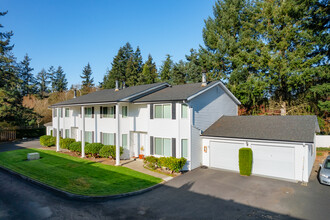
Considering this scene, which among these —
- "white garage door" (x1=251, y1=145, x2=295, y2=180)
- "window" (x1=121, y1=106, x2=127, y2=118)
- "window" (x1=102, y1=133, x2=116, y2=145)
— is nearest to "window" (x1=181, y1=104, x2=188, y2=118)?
"white garage door" (x1=251, y1=145, x2=295, y2=180)

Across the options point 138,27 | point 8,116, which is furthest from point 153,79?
point 8,116

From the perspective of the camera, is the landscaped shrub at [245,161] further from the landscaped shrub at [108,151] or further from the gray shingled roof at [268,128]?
the landscaped shrub at [108,151]

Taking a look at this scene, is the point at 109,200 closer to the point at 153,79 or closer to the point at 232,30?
the point at 232,30

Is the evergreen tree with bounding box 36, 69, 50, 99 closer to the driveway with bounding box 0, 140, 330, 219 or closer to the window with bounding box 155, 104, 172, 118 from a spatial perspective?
the driveway with bounding box 0, 140, 330, 219

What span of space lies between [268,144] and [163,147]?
7.73 m

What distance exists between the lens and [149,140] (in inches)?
666

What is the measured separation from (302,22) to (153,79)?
3422 cm

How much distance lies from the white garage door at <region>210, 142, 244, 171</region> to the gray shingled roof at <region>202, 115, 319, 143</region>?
80cm

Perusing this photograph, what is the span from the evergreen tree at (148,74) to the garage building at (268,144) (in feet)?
109

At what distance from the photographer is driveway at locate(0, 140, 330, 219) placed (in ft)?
28.1

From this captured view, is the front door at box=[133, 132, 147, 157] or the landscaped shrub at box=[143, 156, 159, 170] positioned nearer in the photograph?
the landscaped shrub at box=[143, 156, 159, 170]

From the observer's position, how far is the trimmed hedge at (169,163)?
14094 millimetres

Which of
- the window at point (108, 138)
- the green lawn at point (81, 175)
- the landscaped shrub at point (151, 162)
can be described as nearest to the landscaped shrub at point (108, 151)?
the window at point (108, 138)

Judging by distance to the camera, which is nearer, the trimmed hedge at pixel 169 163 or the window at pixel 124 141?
the trimmed hedge at pixel 169 163
